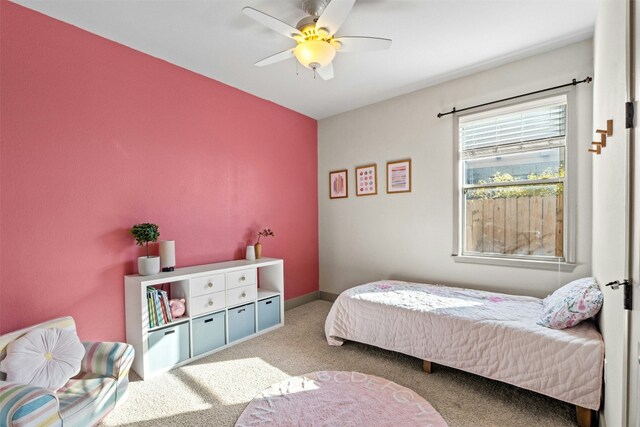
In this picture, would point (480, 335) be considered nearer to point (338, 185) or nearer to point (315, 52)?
point (315, 52)

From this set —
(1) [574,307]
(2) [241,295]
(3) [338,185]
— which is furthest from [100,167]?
(1) [574,307]

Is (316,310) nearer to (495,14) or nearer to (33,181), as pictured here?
(33,181)

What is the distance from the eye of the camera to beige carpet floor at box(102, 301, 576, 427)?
189cm

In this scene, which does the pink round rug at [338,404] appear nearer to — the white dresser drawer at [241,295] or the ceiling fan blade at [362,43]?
the white dresser drawer at [241,295]

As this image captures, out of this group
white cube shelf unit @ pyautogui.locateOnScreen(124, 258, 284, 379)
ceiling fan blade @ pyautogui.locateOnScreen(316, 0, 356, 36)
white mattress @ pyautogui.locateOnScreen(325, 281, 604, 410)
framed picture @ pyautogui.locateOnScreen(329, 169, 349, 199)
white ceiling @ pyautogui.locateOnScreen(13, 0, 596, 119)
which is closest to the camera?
ceiling fan blade @ pyautogui.locateOnScreen(316, 0, 356, 36)

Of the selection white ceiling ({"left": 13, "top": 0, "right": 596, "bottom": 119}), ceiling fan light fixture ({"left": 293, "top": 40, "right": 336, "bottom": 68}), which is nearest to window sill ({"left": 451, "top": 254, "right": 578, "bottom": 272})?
white ceiling ({"left": 13, "top": 0, "right": 596, "bottom": 119})

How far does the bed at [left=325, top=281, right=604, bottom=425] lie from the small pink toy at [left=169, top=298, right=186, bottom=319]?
4.54 ft

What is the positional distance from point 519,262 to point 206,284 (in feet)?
9.73

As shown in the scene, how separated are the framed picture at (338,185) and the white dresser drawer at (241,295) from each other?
5.96 feet

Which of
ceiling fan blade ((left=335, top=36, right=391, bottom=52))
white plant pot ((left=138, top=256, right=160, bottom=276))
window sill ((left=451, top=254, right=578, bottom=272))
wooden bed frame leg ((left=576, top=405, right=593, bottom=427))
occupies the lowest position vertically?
wooden bed frame leg ((left=576, top=405, right=593, bottom=427))

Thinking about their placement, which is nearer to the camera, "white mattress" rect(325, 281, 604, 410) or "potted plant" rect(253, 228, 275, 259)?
"white mattress" rect(325, 281, 604, 410)

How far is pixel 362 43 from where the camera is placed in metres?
2.10

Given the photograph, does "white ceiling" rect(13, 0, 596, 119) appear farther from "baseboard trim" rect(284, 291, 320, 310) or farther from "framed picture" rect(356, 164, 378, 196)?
"baseboard trim" rect(284, 291, 320, 310)

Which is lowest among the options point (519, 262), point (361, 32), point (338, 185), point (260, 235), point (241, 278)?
point (241, 278)
